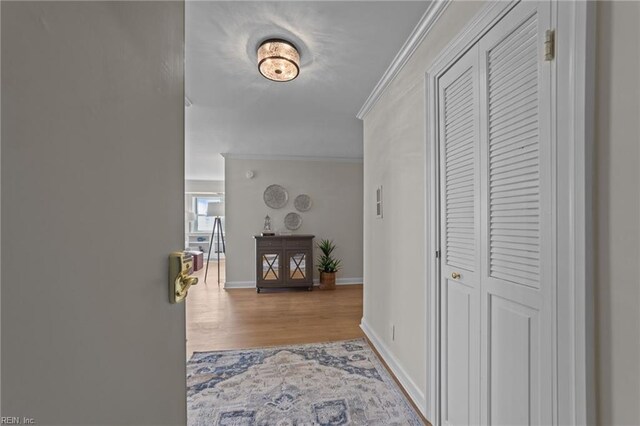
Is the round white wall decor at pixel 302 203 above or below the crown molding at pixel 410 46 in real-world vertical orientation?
below

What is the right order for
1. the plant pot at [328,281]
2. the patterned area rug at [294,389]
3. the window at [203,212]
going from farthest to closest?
the window at [203,212], the plant pot at [328,281], the patterned area rug at [294,389]

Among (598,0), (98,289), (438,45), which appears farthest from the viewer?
(438,45)

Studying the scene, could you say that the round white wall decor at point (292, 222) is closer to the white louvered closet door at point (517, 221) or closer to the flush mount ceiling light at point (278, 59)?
the flush mount ceiling light at point (278, 59)

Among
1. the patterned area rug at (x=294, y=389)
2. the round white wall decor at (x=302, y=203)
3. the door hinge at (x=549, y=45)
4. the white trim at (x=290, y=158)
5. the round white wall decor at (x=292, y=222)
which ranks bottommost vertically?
the patterned area rug at (x=294, y=389)

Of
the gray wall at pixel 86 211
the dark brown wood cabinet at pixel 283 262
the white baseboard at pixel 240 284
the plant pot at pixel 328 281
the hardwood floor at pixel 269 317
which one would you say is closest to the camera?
the gray wall at pixel 86 211

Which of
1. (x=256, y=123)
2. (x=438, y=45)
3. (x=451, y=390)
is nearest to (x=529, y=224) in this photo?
(x=451, y=390)

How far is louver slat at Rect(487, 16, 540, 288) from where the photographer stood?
3.19ft

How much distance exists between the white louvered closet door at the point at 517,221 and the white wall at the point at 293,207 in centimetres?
406

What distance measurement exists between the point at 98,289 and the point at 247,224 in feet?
15.5

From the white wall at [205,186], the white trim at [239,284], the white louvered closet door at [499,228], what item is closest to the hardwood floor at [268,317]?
the white trim at [239,284]

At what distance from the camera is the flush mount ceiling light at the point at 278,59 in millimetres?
1804

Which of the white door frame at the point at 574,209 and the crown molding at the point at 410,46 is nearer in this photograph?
the white door frame at the point at 574,209

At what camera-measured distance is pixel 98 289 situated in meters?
0.42

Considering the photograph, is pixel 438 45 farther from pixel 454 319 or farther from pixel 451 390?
pixel 451 390
